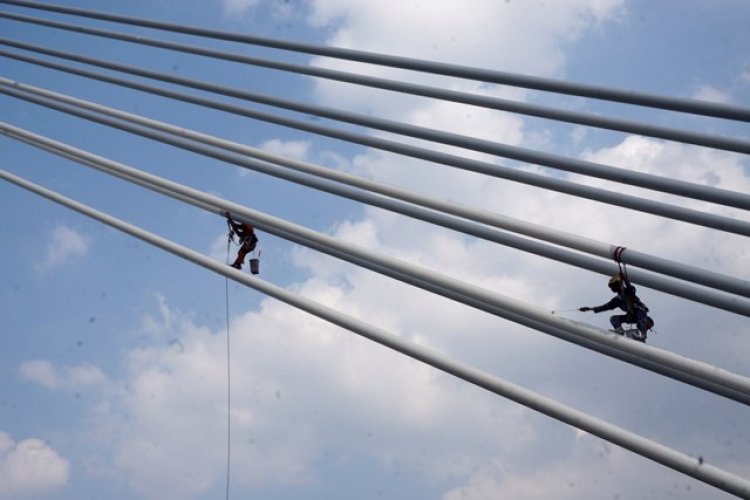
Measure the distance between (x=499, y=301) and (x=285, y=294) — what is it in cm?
225

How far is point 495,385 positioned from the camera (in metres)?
8.70

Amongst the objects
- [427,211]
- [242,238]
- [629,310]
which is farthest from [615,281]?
[242,238]

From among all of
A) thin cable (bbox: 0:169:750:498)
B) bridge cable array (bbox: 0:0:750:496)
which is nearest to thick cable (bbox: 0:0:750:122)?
bridge cable array (bbox: 0:0:750:496)

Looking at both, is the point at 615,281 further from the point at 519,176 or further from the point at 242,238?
the point at 242,238

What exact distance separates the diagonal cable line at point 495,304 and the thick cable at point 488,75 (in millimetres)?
2132

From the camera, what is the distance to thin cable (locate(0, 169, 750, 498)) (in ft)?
25.6

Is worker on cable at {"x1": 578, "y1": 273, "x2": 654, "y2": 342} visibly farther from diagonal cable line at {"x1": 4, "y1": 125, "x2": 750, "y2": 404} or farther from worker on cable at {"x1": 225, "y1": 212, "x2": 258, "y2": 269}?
worker on cable at {"x1": 225, "y1": 212, "x2": 258, "y2": 269}

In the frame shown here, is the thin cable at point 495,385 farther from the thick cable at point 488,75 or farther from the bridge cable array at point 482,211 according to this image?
the thick cable at point 488,75

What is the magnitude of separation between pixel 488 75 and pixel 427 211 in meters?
1.65

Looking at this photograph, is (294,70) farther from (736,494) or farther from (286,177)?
(736,494)

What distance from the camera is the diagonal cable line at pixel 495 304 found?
8.14 meters

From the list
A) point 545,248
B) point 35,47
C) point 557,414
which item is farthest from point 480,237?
point 35,47

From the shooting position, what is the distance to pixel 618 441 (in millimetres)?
8148

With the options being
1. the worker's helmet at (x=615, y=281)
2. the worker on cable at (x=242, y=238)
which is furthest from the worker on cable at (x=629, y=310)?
the worker on cable at (x=242, y=238)
